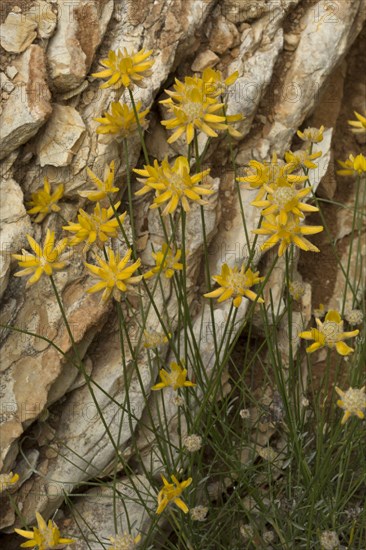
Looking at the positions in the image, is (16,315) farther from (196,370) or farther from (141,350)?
(196,370)

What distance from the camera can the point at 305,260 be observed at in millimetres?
4496

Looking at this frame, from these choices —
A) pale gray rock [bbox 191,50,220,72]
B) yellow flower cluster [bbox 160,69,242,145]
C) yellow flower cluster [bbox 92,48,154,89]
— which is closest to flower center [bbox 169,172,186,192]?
yellow flower cluster [bbox 160,69,242,145]

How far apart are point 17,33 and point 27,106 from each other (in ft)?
1.21

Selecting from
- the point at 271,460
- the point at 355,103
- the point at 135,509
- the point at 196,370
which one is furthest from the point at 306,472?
the point at 355,103

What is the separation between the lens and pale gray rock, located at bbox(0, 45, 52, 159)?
336cm

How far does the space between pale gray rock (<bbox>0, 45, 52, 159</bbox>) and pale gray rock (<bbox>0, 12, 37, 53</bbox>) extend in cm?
5

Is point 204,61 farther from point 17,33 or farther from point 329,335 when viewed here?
point 329,335

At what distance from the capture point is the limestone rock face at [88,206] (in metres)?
3.42

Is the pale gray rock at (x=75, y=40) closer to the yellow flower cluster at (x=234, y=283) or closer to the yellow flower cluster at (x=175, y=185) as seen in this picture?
A: the yellow flower cluster at (x=175, y=185)

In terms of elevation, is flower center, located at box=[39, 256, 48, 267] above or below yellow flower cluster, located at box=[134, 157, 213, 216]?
below

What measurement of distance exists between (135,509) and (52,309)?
105 centimetres

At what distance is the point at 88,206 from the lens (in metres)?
3.59

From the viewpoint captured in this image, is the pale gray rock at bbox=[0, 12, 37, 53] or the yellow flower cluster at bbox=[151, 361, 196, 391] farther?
the pale gray rock at bbox=[0, 12, 37, 53]

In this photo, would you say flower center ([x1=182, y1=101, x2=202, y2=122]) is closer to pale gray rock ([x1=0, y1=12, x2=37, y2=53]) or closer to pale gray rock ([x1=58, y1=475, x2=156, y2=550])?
pale gray rock ([x1=0, y1=12, x2=37, y2=53])
